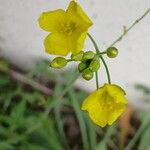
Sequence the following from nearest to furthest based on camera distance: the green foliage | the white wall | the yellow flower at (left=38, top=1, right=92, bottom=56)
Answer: the yellow flower at (left=38, top=1, right=92, bottom=56), the white wall, the green foliage

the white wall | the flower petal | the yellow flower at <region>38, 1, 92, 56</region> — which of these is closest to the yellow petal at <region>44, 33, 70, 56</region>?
the yellow flower at <region>38, 1, 92, 56</region>

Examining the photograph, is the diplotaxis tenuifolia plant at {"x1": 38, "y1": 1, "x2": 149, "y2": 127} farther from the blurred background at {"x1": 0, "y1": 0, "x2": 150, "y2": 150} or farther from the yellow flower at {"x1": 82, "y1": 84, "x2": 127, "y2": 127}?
the blurred background at {"x1": 0, "y1": 0, "x2": 150, "y2": 150}

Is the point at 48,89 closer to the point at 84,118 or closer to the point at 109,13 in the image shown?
the point at 84,118

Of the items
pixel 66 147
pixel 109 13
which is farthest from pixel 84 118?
Answer: pixel 109 13

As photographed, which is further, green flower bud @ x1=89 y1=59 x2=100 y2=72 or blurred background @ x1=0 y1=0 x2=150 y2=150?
blurred background @ x1=0 y1=0 x2=150 y2=150

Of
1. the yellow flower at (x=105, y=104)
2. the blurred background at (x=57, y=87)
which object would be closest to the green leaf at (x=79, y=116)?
the blurred background at (x=57, y=87)

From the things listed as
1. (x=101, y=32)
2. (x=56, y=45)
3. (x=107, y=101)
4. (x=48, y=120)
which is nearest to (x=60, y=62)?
(x=56, y=45)

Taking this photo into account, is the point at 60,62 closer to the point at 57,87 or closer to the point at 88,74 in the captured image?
the point at 88,74

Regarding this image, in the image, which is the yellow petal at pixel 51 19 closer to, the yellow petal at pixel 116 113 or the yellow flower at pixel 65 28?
the yellow flower at pixel 65 28
